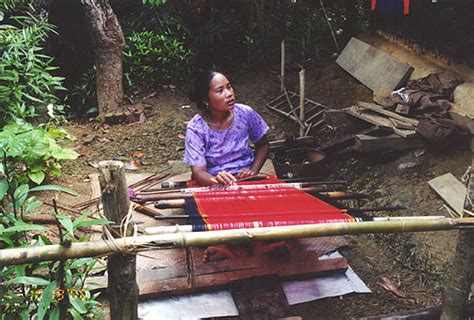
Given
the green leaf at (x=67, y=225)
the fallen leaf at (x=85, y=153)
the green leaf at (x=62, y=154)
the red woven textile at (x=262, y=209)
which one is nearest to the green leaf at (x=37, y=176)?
the green leaf at (x=62, y=154)

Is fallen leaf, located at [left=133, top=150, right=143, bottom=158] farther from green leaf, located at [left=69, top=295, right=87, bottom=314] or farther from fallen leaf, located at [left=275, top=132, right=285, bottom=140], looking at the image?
green leaf, located at [left=69, top=295, right=87, bottom=314]

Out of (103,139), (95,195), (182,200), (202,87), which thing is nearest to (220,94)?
(202,87)

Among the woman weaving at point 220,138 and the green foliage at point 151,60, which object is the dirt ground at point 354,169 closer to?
the green foliage at point 151,60

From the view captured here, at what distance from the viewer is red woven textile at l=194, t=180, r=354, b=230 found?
2.57 meters

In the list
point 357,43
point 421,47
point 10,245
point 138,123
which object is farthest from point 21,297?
point 357,43

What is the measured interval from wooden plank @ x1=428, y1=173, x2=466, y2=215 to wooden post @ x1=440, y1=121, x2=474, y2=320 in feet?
4.52

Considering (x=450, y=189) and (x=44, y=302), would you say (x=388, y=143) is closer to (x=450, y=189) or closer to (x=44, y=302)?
(x=450, y=189)

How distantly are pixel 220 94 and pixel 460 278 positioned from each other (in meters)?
2.08

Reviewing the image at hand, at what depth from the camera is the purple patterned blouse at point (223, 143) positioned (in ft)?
12.5

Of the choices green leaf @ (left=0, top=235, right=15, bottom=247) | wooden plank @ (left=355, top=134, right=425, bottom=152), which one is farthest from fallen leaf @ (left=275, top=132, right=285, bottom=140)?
green leaf @ (left=0, top=235, right=15, bottom=247)

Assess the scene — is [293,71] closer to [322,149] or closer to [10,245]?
[322,149]

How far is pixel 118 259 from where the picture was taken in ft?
6.79

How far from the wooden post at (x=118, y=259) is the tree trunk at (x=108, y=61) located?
480 cm

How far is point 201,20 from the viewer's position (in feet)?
26.1
